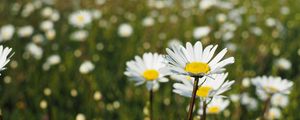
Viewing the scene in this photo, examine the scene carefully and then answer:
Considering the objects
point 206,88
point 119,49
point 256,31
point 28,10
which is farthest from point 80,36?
point 206,88

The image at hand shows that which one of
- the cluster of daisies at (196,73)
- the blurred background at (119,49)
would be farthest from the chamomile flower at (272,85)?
the blurred background at (119,49)

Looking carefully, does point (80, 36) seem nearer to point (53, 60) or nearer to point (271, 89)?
point (53, 60)

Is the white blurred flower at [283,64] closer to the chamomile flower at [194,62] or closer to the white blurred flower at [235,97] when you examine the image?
the white blurred flower at [235,97]

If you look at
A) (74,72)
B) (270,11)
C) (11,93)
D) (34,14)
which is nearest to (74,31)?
(34,14)

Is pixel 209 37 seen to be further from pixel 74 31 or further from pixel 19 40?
pixel 19 40

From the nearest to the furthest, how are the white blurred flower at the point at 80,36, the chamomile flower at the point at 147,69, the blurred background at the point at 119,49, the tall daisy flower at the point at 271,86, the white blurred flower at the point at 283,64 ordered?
the chamomile flower at the point at 147,69, the tall daisy flower at the point at 271,86, the blurred background at the point at 119,49, the white blurred flower at the point at 283,64, the white blurred flower at the point at 80,36

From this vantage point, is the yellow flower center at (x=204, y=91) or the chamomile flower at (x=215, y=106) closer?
the yellow flower center at (x=204, y=91)
